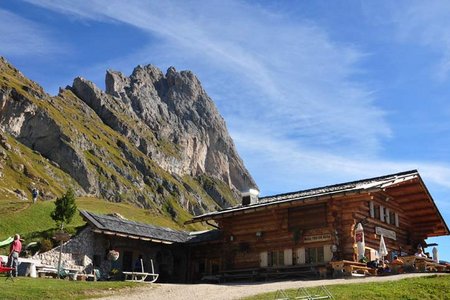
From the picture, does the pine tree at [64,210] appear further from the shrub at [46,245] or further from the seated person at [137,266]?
the seated person at [137,266]

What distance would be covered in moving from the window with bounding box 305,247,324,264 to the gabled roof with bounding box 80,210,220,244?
731 centimetres

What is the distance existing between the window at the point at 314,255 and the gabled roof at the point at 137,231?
24.0 ft

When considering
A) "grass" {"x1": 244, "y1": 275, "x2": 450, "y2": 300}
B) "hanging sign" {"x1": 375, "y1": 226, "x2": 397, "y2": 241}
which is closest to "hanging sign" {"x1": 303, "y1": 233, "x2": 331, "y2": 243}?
"hanging sign" {"x1": 375, "y1": 226, "x2": 397, "y2": 241}

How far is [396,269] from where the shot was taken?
2511 cm

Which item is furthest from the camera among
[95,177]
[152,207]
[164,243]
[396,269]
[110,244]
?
[152,207]

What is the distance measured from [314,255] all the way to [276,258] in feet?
8.08

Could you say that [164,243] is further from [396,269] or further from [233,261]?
[396,269]

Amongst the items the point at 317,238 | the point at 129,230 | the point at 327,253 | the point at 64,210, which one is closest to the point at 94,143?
the point at 64,210

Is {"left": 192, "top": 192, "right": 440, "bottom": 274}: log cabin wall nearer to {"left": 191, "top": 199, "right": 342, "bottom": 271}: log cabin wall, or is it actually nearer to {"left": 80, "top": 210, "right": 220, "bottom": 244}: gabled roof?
{"left": 191, "top": 199, "right": 342, "bottom": 271}: log cabin wall

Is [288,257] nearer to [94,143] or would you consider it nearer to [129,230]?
[129,230]

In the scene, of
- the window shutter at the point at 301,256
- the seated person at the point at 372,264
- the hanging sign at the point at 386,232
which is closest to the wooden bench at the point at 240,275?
the window shutter at the point at 301,256

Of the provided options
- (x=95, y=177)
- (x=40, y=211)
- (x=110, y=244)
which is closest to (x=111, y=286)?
(x=110, y=244)

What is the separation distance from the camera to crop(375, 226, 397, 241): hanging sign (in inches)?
1204

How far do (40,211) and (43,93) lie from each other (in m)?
119
